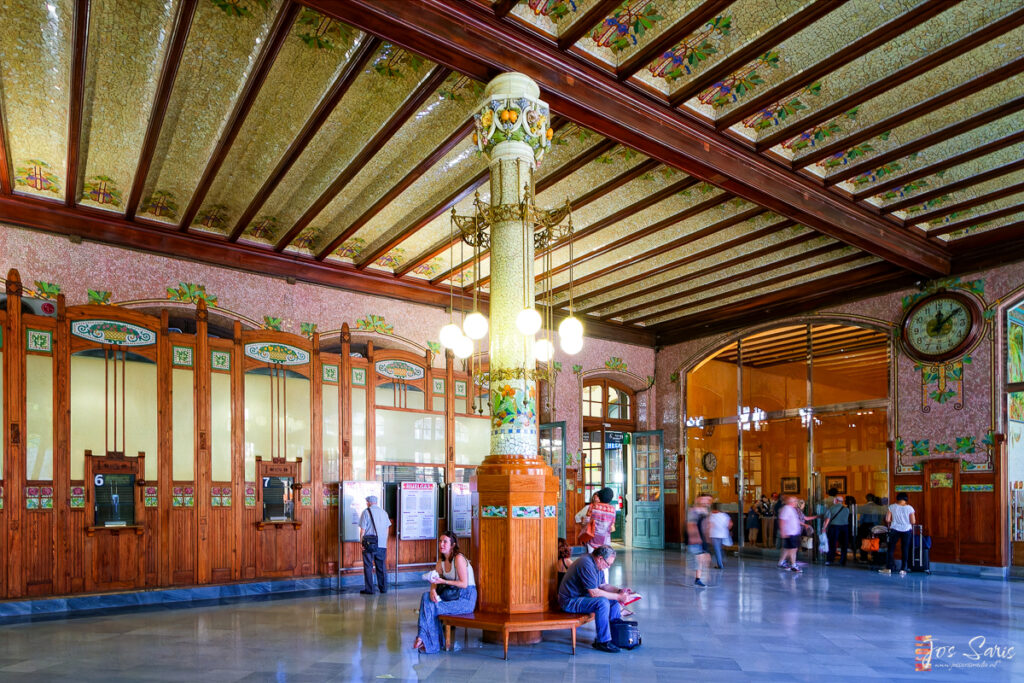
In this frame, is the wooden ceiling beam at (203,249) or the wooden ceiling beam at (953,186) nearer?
the wooden ceiling beam at (953,186)

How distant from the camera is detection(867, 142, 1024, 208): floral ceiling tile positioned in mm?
8086

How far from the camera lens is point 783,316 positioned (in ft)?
44.9

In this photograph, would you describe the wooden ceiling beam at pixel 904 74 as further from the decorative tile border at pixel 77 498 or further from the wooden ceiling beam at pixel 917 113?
the decorative tile border at pixel 77 498

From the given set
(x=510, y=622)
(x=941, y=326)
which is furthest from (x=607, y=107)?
(x=941, y=326)

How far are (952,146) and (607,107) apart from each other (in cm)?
399

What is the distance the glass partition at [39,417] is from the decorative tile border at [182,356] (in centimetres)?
137

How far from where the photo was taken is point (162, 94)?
6613 mm

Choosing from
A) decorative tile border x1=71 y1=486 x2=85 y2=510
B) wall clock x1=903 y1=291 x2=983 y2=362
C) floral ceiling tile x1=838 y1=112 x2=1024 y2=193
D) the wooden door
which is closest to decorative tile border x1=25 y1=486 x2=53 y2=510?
decorative tile border x1=71 y1=486 x2=85 y2=510

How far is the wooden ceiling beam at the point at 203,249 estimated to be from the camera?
9008mm

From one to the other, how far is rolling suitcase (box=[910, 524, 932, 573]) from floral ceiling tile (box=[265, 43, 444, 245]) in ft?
29.6

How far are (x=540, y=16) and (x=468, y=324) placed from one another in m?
2.68

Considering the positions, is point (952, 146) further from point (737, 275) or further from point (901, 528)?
point (901, 528)

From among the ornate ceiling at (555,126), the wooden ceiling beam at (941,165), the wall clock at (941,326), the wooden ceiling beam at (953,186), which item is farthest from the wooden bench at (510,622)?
the wall clock at (941,326)

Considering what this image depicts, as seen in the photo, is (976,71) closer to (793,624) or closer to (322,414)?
(793,624)
